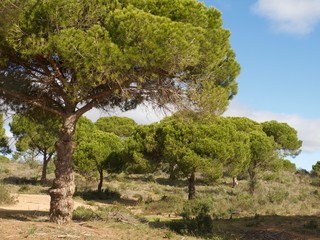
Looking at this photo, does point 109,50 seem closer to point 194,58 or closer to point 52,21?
point 52,21

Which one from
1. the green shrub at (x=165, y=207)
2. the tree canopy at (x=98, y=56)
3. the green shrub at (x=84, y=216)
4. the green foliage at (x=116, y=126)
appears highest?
the green foliage at (x=116, y=126)

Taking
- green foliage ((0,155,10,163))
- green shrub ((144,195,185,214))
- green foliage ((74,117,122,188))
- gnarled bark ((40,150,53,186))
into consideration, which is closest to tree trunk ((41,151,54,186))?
gnarled bark ((40,150,53,186))

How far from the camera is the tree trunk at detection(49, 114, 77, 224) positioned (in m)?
11.5

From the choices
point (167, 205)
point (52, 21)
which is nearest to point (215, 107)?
point (52, 21)

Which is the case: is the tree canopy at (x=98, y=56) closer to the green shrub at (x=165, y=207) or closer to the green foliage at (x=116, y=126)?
the green shrub at (x=165, y=207)

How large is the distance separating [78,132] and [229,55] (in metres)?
23.1

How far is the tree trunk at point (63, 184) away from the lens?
37.7 feet

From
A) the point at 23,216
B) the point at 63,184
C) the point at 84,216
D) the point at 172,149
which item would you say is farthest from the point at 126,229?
the point at 172,149

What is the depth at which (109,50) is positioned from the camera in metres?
10.2

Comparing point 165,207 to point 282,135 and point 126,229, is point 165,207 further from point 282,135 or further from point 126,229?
point 282,135

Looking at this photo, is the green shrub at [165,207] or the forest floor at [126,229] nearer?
the forest floor at [126,229]

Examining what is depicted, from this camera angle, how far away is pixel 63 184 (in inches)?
453

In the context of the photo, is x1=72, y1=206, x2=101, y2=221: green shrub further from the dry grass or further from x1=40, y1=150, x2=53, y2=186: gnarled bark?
x1=40, y1=150, x2=53, y2=186: gnarled bark

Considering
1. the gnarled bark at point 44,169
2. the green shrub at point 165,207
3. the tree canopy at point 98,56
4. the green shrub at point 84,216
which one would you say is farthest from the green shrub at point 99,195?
the tree canopy at point 98,56
